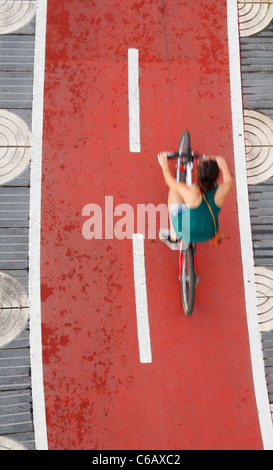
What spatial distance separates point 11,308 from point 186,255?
2.37 m

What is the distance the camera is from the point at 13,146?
5910 millimetres

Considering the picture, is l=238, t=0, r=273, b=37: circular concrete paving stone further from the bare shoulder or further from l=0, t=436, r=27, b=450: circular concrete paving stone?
l=0, t=436, r=27, b=450: circular concrete paving stone

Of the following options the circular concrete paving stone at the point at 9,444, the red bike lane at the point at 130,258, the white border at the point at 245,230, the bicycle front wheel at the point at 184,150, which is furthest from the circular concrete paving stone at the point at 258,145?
the circular concrete paving stone at the point at 9,444

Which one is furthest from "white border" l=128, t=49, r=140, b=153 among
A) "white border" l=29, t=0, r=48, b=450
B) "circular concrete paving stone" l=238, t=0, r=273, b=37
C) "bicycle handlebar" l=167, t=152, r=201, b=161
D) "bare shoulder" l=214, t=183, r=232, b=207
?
"bare shoulder" l=214, t=183, r=232, b=207

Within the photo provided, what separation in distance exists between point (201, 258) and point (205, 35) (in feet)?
11.4

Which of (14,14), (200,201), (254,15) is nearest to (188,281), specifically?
(200,201)

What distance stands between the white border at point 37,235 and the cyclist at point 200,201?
201 centimetres

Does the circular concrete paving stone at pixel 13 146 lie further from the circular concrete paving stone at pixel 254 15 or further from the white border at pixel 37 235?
the circular concrete paving stone at pixel 254 15

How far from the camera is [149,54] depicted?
6.32 m

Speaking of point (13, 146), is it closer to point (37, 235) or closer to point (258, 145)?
point (37, 235)

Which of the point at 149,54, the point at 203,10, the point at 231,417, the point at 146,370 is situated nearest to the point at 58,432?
the point at 146,370
